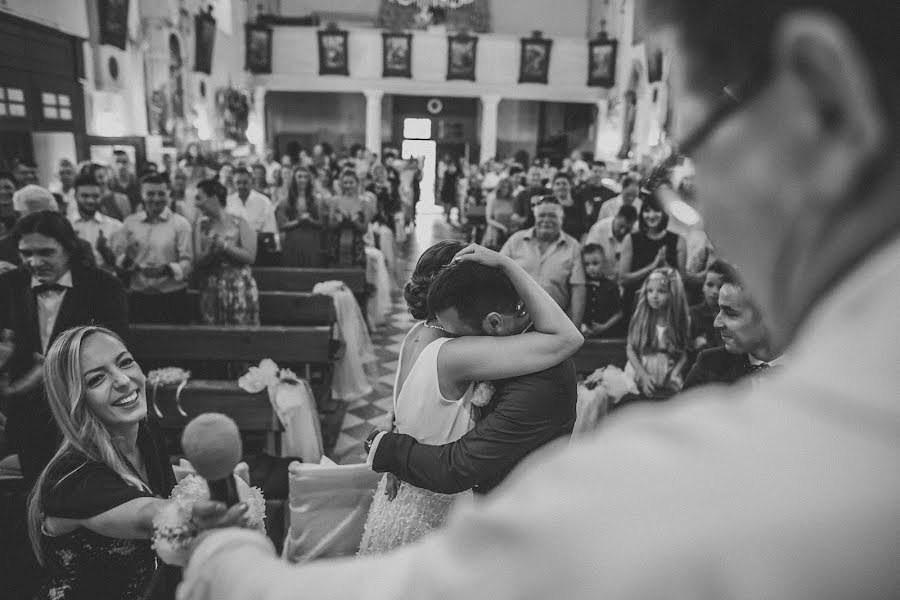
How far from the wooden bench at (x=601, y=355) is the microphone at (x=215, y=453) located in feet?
13.4

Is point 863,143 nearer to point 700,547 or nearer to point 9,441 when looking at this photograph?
point 700,547

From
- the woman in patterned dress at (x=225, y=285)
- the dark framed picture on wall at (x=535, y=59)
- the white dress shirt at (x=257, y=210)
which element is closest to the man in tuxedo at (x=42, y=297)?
the woman in patterned dress at (x=225, y=285)

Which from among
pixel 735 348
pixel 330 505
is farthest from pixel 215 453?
pixel 735 348

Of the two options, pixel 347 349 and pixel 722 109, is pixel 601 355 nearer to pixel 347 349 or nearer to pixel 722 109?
pixel 347 349

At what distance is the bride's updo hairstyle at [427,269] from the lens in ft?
7.37

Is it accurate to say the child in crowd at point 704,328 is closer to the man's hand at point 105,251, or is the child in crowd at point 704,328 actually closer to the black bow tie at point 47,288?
the black bow tie at point 47,288

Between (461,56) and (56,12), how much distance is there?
13.9 m

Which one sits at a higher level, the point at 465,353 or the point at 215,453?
the point at 215,453

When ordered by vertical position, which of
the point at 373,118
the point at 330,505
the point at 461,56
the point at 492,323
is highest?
the point at 461,56

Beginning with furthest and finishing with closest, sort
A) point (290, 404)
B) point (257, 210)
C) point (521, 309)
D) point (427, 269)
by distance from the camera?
1. point (257, 210)
2. point (290, 404)
3. point (427, 269)
4. point (521, 309)

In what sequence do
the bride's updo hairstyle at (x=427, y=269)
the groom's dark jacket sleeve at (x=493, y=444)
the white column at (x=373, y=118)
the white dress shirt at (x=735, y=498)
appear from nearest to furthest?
the white dress shirt at (x=735, y=498) < the groom's dark jacket sleeve at (x=493, y=444) < the bride's updo hairstyle at (x=427, y=269) < the white column at (x=373, y=118)

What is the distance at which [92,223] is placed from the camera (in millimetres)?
5824

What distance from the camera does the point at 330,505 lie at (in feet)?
8.56

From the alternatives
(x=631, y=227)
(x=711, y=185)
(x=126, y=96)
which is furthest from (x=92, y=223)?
(x=126, y=96)
